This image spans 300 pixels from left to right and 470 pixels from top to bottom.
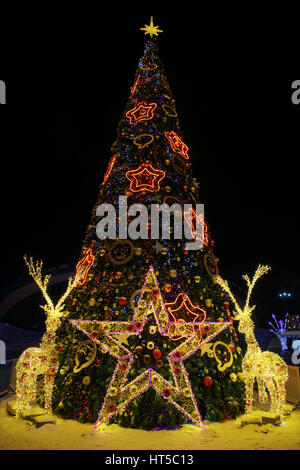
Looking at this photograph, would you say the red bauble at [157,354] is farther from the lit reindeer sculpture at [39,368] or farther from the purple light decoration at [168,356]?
the lit reindeer sculpture at [39,368]

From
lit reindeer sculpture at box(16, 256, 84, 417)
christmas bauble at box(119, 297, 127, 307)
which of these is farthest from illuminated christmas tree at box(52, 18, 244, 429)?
lit reindeer sculpture at box(16, 256, 84, 417)

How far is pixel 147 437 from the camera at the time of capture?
155 inches

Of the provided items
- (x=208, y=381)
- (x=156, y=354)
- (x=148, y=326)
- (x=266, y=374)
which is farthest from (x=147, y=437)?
(x=266, y=374)

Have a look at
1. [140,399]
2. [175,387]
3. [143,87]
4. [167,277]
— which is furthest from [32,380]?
[143,87]

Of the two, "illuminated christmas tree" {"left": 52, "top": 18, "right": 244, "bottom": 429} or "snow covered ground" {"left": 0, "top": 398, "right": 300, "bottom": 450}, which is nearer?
"snow covered ground" {"left": 0, "top": 398, "right": 300, "bottom": 450}

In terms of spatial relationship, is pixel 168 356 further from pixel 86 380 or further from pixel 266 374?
pixel 266 374

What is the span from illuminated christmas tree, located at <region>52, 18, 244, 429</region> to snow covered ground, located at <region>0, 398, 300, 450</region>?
21cm

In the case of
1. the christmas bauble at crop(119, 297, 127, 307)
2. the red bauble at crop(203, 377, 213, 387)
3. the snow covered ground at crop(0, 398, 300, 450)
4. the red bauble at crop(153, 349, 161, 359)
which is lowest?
the snow covered ground at crop(0, 398, 300, 450)

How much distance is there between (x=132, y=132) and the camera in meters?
6.35

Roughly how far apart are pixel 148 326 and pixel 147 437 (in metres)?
1.45

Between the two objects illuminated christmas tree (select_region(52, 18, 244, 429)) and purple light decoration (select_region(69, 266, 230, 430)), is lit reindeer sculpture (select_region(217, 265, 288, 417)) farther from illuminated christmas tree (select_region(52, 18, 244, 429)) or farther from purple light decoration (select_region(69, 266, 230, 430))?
purple light decoration (select_region(69, 266, 230, 430))

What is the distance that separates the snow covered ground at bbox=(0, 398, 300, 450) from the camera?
11.9 ft

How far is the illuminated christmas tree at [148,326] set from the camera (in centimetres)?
449

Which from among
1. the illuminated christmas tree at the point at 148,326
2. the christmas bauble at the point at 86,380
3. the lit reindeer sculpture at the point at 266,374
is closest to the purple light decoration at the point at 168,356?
the illuminated christmas tree at the point at 148,326
